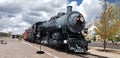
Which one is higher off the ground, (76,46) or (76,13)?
(76,13)

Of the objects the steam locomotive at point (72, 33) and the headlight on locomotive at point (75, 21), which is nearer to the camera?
the steam locomotive at point (72, 33)

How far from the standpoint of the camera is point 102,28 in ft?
119

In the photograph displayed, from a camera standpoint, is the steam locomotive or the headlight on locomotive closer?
the steam locomotive

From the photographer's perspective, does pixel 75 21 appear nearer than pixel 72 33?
Yes

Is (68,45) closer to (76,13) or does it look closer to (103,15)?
(76,13)

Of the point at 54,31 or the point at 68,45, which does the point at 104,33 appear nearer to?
the point at 54,31

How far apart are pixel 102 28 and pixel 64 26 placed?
11350 millimetres

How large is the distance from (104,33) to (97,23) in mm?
1986

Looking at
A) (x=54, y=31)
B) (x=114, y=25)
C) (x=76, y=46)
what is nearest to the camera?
(x=76, y=46)

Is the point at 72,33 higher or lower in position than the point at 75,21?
lower

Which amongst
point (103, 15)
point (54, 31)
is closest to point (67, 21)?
point (54, 31)

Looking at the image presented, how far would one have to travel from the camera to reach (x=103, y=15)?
36094mm

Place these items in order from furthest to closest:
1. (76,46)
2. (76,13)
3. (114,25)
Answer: (114,25)
(76,13)
(76,46)

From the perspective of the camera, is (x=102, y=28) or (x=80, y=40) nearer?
(x=80, y=40)
